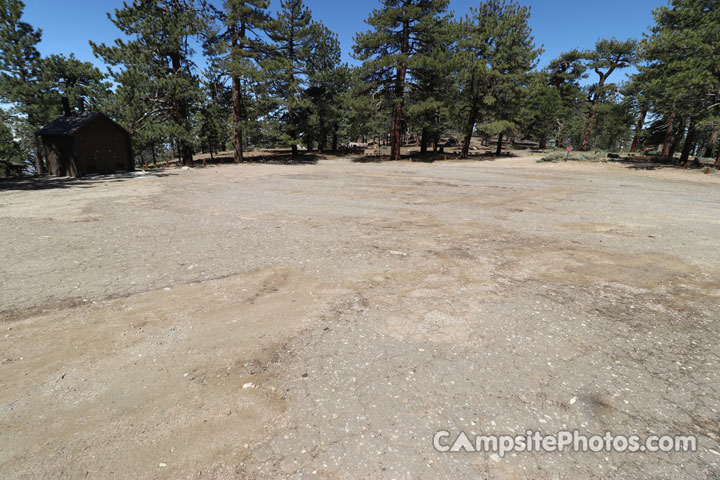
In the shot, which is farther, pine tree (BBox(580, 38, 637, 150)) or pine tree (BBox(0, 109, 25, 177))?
pine tree (BBox(580, 38, 637, 150))

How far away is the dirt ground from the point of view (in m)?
2.20

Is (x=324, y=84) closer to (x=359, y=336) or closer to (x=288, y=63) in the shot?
(x=288, y=63)

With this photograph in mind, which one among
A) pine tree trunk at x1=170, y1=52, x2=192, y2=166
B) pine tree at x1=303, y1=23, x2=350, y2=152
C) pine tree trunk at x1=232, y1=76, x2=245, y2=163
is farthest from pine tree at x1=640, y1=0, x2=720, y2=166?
pine tree trunk at x1=170, y1=52, x2=192, y2=166

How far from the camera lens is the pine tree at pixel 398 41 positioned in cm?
2641

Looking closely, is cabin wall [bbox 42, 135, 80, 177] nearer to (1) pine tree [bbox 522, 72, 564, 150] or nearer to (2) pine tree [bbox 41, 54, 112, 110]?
(2) pine tree [bbox 41, 54, 112, 110]

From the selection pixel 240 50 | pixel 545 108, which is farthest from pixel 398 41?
pixel 545 108

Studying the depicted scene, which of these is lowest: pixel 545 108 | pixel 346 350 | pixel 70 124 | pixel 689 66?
pixel 346 350

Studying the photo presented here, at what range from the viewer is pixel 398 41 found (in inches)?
1106

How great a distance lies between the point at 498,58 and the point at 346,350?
33.4 m

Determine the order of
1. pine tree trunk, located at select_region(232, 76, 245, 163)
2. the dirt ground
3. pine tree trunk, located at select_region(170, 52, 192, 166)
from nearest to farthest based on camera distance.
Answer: the dirt ground
pine tree trunk, located at select_region(170, 52, 192, 166)
pine tree trunk, located at select_region(232, 76, 245, 163)

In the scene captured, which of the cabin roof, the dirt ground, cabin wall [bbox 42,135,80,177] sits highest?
the cabin roof

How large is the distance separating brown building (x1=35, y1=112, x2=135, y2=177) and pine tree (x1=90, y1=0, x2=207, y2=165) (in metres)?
1.56

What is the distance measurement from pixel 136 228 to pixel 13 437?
20.1ft

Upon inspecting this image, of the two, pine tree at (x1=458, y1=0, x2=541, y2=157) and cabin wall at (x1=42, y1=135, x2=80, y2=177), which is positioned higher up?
pine tree at (x1=458, y1=0, x2=541, y2=157)
